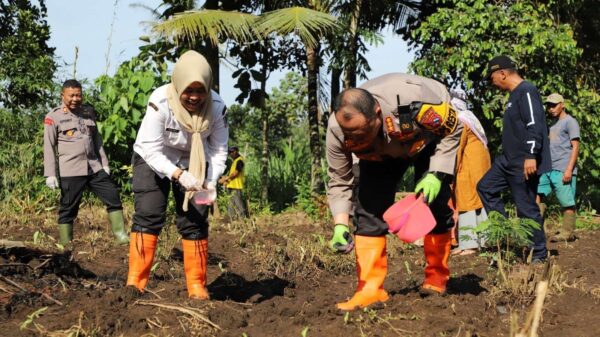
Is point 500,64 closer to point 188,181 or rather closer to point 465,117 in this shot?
point 465,117

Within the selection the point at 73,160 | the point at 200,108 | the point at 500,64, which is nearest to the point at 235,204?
the point at 73,160

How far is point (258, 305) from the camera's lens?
177 inches

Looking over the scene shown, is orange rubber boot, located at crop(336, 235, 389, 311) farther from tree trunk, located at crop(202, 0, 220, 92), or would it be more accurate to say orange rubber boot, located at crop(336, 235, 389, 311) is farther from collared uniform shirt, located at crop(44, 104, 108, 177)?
tree trunk, located at crop(202, 0, 220, 92)

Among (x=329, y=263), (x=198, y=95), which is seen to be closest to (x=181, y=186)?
(x=198, y=95)

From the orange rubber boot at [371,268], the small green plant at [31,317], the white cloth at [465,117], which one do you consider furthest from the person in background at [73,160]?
the orange rubber boot at [371,268]

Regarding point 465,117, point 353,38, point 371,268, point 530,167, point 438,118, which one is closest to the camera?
point 438,118

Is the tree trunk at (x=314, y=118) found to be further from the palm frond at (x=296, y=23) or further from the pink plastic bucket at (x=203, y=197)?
the pink plastic bucket at (x=203, y=197)

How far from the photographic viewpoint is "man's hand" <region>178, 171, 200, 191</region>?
13.9 ft

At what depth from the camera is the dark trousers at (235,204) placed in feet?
30.7

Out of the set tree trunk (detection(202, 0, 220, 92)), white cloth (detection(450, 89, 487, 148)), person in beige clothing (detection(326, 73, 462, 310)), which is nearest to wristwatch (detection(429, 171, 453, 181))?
person in beige clothing (detection(326, 73, 462, 310))

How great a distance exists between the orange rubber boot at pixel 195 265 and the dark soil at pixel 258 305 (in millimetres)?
116

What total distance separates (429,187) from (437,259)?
684mm

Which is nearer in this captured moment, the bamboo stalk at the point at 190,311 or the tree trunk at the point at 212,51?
the bamboo stalk at the point at 190,311

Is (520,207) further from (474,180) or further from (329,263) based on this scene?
(329,263)
